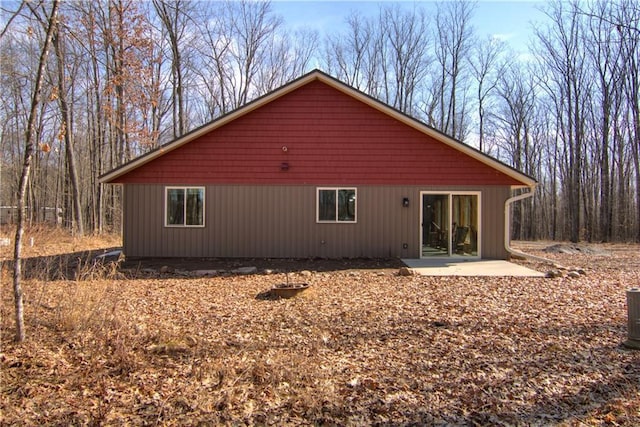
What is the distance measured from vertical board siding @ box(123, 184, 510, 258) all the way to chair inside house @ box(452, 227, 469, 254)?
614 mm

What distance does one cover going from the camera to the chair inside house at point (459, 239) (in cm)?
1263

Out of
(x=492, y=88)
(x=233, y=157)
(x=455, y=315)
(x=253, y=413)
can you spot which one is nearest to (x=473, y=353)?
(x=455, y=315)

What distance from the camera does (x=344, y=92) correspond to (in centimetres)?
1239

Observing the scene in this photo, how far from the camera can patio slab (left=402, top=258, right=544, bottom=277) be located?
9734mm

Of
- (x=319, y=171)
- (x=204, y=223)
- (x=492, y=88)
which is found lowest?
(x=204, y=223)

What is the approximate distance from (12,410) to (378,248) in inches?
395

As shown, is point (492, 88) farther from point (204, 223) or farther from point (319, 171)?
point (204, 223)

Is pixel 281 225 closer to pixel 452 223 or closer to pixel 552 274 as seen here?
pixel 452 223

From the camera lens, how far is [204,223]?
40.3ft

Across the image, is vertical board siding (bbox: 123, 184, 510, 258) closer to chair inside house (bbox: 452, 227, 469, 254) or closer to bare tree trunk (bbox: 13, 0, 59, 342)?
chair inside house (bbox: 452, 227, 469, 254)

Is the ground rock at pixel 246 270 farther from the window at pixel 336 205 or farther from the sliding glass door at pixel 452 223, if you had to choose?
the sliding glass door at pixel 452 223

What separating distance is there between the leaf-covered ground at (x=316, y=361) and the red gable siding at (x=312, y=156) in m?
5.76

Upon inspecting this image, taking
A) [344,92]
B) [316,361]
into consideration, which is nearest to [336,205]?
[344,92]

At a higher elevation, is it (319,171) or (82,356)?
(319,171)
